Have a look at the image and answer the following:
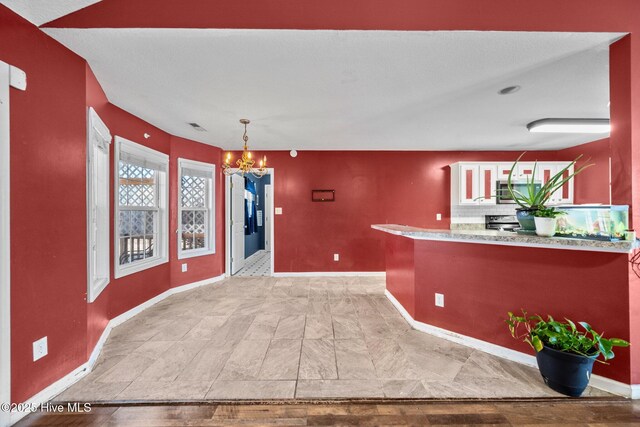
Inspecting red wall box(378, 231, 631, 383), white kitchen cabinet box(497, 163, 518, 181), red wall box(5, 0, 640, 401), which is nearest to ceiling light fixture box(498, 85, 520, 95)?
red wall box(5, 0, 640, 401)

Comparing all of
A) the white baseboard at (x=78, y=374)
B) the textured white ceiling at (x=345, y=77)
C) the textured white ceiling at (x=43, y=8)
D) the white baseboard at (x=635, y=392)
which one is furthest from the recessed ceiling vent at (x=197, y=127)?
the white baseboard at (x=635, y=392)

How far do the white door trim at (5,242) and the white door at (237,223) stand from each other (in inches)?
130

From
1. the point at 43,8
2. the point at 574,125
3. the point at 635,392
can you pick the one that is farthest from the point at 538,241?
the point at 43,8

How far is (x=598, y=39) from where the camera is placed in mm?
1815

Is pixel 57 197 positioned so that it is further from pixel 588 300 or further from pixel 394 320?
pixel 588 300

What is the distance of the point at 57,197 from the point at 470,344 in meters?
3.44

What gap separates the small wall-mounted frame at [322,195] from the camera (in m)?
4.91

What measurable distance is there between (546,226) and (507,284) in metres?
0.55

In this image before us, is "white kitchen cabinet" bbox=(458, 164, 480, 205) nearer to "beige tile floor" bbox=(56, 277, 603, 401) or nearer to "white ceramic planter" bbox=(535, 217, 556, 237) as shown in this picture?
"beige tile floor" bbox=(56, 277, 603, 401)

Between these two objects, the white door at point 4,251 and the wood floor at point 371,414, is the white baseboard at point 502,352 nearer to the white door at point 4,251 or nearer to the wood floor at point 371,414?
the wood floor at point 371,414

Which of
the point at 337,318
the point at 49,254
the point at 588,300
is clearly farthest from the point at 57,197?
the point at 588,300

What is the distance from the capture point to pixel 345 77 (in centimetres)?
226

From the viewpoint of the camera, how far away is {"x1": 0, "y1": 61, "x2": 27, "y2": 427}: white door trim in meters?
1.51

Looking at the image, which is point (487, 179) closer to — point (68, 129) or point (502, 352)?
point (502, 352)
